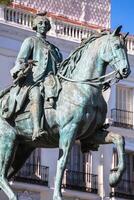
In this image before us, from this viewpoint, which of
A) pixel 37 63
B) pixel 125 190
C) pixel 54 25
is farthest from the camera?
pixel 125 190

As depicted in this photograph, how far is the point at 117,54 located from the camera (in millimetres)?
10734

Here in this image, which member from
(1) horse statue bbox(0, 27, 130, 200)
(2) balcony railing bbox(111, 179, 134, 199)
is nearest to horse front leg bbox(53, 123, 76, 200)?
(1) horse statue bbox(0, 27, 130, 200)

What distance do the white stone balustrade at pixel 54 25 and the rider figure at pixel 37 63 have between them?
67.9 ft

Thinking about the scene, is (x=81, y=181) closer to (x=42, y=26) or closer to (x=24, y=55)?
(x=42, y=26)

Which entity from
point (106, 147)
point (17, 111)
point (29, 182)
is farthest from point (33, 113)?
point (106, 147)

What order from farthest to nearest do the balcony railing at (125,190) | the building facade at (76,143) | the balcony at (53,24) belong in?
the balcony railing at (125,190) → the balcony at (53,24) → the building facade at (76,143)

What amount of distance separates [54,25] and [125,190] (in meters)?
7.52

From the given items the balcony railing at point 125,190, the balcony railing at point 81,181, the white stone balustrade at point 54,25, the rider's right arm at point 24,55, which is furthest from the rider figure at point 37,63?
the balcony railing at point 125,190

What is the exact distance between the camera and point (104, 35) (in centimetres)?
1105

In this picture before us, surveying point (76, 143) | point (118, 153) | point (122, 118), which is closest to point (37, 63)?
point (118, 153)

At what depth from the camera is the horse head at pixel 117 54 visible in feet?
35.0

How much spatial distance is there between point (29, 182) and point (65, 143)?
72.2 ft

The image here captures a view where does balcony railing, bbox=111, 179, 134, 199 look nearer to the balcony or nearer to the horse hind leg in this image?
the balcony

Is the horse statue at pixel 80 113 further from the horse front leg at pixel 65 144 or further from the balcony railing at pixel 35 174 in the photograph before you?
the balcony railing at pixel 35 174
